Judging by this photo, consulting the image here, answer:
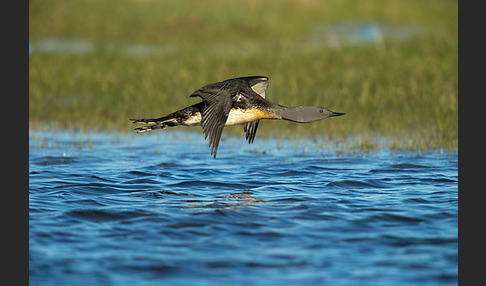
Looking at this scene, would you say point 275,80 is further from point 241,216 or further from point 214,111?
point 241,216

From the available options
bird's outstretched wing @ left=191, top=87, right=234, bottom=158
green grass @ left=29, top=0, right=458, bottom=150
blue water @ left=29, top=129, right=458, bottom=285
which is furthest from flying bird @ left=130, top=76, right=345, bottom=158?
green grass @ left=29, top=0, right=458, bottom=150

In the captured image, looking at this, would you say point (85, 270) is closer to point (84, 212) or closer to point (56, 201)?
point (84, 212)

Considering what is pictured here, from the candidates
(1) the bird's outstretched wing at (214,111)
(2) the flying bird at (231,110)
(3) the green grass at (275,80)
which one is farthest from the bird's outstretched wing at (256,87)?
(3) the green grass at (275,80)

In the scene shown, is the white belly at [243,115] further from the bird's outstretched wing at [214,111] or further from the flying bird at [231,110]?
the bird's outstretched wing at [214,111]

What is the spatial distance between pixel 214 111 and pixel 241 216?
166 cm

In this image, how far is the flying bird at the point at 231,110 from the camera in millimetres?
7957

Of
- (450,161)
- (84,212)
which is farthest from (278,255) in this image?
(450,161)

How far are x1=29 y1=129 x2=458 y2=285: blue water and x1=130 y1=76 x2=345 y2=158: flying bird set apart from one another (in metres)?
0.75

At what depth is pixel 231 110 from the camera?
854cm

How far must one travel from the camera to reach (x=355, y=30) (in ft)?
81.1

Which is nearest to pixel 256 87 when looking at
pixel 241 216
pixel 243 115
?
pixel 243 115

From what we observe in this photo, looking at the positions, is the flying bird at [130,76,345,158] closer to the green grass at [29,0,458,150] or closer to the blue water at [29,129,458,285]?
the blue water at [29,129,458,285]

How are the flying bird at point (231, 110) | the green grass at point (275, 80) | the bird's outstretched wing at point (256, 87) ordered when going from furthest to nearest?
the green grass at point (275, 80), the bird's outstretched wing at point (256, 87), the flying bird at point (231, 110)

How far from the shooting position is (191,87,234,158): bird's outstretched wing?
25.8 ft
